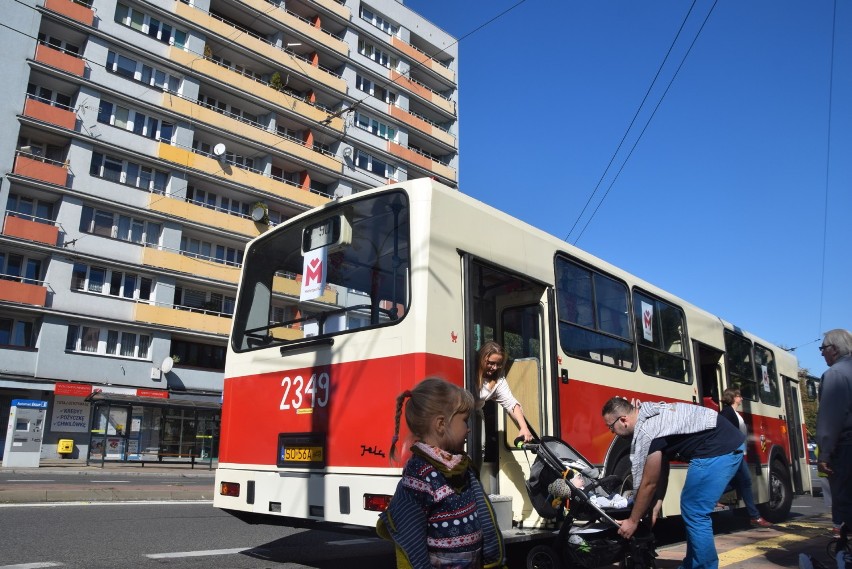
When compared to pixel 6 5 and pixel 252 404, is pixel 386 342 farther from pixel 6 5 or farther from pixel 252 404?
pixel 6 5

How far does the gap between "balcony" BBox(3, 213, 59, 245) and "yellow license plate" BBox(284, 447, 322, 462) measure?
89.1 ft

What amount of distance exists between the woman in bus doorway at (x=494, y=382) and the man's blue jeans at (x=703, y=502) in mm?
1355

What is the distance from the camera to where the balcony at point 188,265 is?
1270 inches

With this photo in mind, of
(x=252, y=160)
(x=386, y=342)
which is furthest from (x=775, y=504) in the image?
(x=252, y=160)

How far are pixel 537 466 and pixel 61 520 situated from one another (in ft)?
21.3

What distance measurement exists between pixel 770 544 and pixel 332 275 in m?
5.52

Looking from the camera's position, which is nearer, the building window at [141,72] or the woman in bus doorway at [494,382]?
the woman in bus doorway at [494,382]

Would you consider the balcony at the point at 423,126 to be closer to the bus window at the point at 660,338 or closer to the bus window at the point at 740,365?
the bus window at the point at 740,365

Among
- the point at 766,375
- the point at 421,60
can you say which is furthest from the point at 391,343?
the point at 421,60

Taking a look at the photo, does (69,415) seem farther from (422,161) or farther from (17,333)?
(422,161)

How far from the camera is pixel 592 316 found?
7.46 metres

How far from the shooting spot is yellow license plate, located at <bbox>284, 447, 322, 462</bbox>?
5680 mm

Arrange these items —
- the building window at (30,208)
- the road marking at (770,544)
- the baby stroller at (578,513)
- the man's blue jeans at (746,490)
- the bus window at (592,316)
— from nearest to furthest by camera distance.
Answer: the baby stroller at (578,513)
the road marking at (770,544)
the bus window at (592,316)
the man's blue jeans at (746,490)
the building window at (30,208)

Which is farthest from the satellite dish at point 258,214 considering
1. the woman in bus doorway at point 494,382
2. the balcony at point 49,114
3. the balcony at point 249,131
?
the woman in bus doorway at point 494,382
